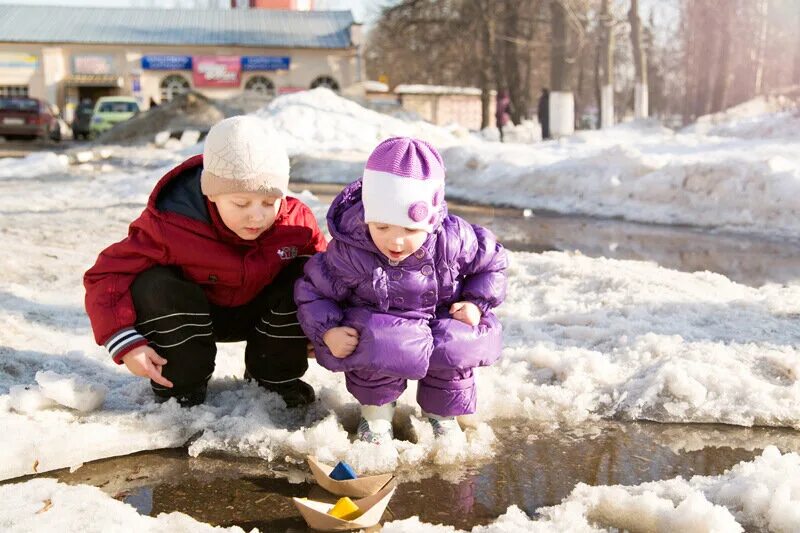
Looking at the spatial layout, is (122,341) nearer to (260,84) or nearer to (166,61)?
(260,84)

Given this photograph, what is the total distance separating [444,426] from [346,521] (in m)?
0.69

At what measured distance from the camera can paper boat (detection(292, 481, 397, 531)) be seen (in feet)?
6.94

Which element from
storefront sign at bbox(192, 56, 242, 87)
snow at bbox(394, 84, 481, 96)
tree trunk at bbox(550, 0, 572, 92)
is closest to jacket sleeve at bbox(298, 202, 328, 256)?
tree trunk at bbox(550, 0, 572, 92)

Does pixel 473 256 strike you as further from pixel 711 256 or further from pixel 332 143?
pixel 332 143

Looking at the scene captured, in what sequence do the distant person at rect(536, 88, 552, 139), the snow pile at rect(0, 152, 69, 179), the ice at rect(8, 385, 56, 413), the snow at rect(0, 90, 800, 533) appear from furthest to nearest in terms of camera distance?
the distant person at rect(536, 88, 552, 139)
the snow pile at rect(0, 152, 69, 179)
the ice at rect(8, 385, 56, 413)
the snow at rect(0, 90, 800, 533)

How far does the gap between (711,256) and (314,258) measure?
443cm

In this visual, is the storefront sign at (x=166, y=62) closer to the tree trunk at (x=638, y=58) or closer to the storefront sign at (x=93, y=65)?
the storefront sign at (x=93, y=65)

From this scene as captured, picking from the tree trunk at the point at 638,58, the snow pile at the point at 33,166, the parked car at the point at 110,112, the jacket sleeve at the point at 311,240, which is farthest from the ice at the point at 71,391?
the parked car at the point at 110,112

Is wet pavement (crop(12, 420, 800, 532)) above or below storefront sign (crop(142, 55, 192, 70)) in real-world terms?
below

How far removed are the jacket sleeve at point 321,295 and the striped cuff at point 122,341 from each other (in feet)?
1.69

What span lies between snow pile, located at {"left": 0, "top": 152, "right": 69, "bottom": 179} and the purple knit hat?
456 inches

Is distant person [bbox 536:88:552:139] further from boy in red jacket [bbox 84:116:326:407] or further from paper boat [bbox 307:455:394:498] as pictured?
paper boat [bbox 307:455:394:498]

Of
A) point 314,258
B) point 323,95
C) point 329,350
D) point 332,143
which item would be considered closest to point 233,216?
point 314,258

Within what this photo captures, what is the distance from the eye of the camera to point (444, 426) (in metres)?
2.72
